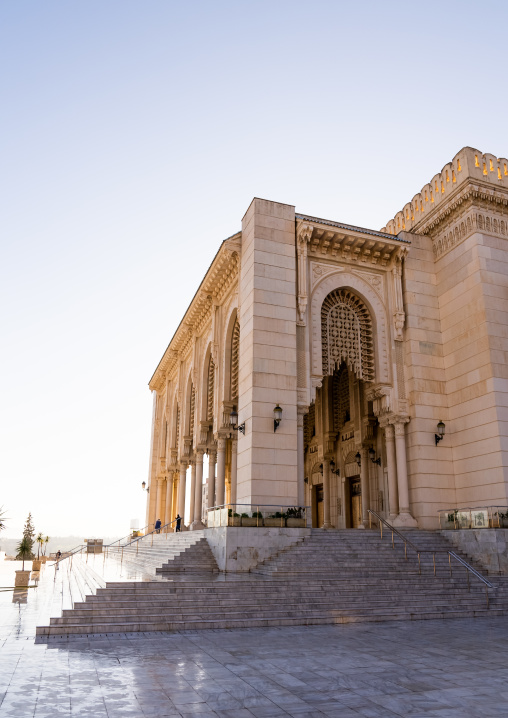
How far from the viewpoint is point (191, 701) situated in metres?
5.38

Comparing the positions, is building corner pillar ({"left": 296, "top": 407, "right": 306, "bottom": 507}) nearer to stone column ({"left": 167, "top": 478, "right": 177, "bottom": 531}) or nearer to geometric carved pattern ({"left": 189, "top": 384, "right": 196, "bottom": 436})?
geometric carved pattern ({"left": 189, "top": 384, "right": 196, "bottom": 436})

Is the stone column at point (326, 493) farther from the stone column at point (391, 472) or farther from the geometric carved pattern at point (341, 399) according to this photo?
the stone column at point (391, 472)

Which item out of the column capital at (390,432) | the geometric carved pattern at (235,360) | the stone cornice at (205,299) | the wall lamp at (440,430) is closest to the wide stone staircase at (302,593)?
the wall lamp at (440,430)

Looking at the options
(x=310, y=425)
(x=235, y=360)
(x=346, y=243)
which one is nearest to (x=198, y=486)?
(x=310, y=425)

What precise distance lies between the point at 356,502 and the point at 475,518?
27.3ft

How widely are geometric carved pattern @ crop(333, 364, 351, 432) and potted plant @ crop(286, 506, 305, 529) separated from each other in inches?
368

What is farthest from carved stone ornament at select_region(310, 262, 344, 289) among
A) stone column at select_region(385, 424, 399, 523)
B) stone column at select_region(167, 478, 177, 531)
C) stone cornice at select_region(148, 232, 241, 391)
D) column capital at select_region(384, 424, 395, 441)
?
stone column at select_region(167, 478, 177, 531)

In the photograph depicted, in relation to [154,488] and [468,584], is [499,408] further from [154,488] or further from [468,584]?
[154,488]

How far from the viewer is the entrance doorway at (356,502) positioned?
23734mm

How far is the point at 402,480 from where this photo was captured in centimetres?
1842

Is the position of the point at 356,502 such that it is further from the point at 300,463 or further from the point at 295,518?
the point at 295,518

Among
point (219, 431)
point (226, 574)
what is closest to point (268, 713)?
point (226, 574)

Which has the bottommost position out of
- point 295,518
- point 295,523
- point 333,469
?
point 295,523

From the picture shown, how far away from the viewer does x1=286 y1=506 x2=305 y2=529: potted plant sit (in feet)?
51.1
